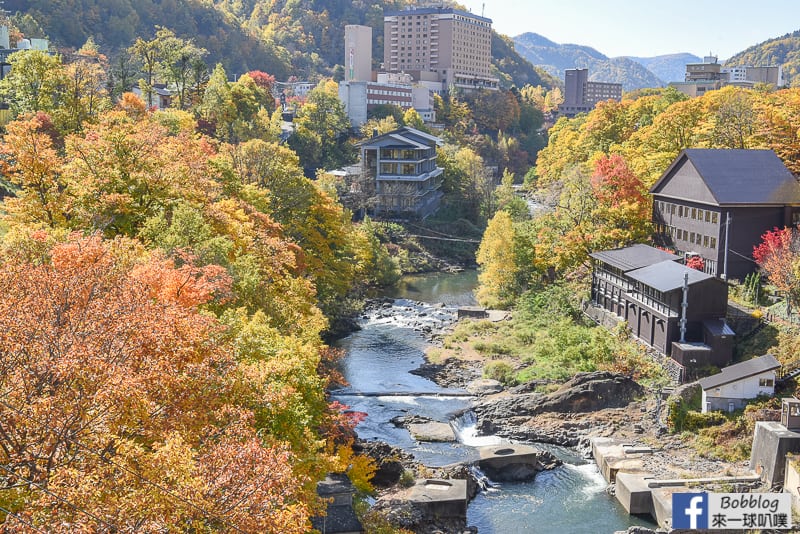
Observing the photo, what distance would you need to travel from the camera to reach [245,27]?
119562mm

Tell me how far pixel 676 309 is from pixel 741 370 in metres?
4.11

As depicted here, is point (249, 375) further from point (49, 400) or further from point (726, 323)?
point (726, 323)

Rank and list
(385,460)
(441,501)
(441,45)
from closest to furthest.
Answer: (441,501) < (385,460) < (441,45)

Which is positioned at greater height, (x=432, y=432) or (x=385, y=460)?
(x=385, y=460)

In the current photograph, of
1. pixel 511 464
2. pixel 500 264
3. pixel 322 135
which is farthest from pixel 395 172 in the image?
pixel 511 464

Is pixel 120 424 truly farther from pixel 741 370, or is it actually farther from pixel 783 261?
pixel 783 261

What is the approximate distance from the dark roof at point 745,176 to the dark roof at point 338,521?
20.9 m

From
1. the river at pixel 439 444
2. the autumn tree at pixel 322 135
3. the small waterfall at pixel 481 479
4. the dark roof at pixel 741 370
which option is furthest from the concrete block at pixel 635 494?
the autumn tree at pixel 322 135

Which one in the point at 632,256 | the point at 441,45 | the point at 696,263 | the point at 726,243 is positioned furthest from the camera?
the point at 441,45

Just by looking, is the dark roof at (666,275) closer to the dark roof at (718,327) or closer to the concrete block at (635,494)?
the dark roof at (718,327)

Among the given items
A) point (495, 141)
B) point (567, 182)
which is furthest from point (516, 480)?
point (495, 141)

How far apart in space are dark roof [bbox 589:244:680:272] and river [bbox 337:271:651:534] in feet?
29.0

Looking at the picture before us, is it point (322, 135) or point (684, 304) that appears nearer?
point (684, 304)

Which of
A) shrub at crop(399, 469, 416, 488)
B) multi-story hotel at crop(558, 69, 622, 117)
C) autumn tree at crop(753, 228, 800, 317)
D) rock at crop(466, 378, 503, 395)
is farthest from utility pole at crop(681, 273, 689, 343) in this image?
multi-story hotel at crop(558, 69, 622, 117)
